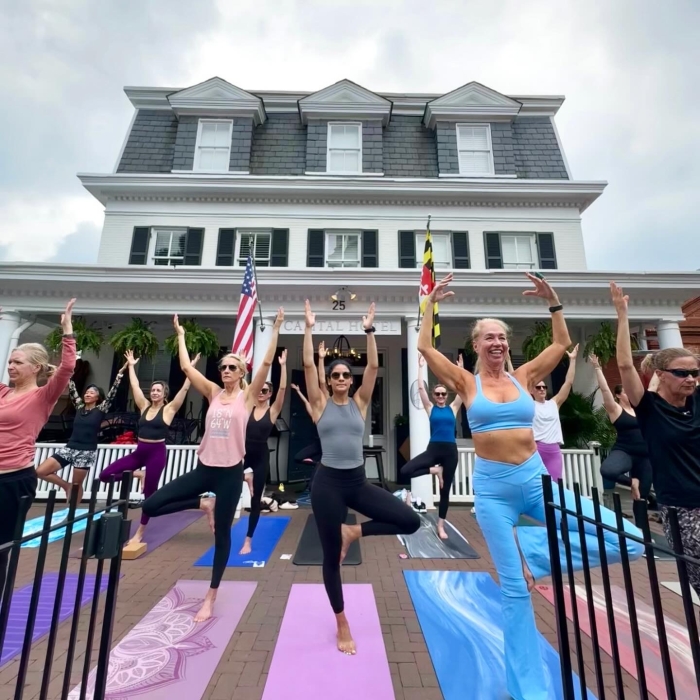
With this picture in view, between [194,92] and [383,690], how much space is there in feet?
47.3

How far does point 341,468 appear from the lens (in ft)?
9.53

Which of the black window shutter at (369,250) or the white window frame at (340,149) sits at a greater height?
the white window frame at (340,149)

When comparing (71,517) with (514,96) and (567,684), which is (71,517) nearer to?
(567,684)

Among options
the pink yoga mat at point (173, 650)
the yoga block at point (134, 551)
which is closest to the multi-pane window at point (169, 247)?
the yoga block at point (134, 551)

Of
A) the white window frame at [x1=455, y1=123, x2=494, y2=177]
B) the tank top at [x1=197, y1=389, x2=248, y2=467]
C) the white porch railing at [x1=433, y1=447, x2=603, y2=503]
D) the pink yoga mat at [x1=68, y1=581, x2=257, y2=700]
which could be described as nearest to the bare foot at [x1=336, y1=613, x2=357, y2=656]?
the pink yoga mat at [x1=68, y1=581, x2=257, y2=700]

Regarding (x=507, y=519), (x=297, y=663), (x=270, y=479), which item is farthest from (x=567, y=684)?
(x=270, y=479)

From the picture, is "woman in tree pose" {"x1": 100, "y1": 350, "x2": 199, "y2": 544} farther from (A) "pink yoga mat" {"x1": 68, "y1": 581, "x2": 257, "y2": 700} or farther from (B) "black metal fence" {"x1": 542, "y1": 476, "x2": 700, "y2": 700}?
(B) "black metal fence" {"x1": 542, "y1": 476, "x2": 700, "y2": 700}

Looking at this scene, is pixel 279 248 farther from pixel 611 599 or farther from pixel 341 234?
pixel 611 599

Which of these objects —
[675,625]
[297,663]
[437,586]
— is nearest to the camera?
[297,663]

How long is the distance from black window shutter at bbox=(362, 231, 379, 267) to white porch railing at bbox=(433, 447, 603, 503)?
5497mm

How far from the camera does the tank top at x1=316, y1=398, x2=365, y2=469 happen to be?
292 centimetres

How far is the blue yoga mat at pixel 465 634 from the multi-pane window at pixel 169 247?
9.68 meters

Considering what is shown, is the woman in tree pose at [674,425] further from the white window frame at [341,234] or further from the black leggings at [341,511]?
the white window frame at [341,234]

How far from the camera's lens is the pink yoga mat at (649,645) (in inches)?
97.4
